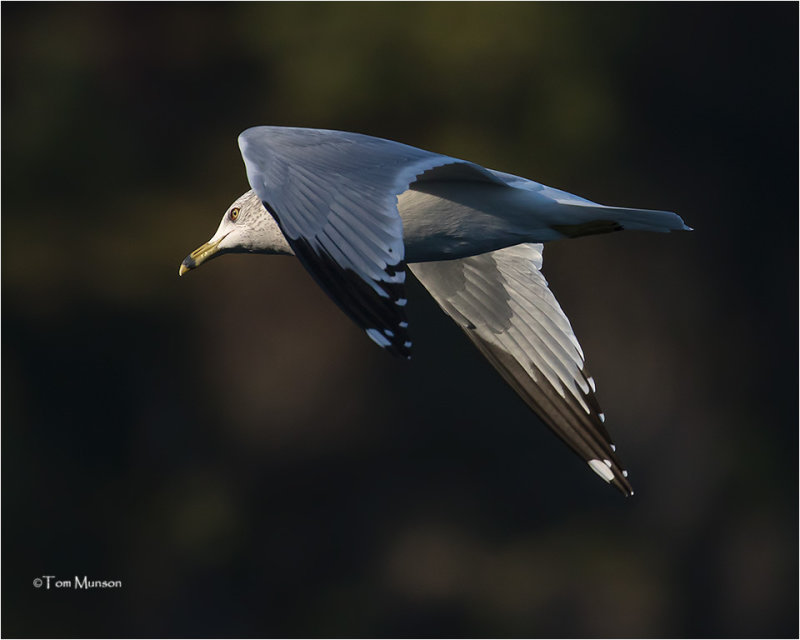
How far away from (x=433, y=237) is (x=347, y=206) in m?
0.42

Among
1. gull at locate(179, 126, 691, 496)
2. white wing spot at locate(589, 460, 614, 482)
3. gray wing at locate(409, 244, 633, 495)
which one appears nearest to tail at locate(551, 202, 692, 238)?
gull at locate(179, 126, 691, 496)

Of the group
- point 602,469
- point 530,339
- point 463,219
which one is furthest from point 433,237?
point 602,469

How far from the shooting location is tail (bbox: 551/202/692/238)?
303 cm

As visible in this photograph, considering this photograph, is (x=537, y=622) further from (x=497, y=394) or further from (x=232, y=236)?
(x=232, y=236)

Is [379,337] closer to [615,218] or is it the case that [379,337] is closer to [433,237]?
[433,237]

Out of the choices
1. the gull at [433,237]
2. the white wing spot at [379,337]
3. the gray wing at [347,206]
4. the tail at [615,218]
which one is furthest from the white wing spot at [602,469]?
the white wing spot at [379,337]

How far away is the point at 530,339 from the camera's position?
3588 millimetres

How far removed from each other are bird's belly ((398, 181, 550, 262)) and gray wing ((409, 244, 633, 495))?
0.48 meters

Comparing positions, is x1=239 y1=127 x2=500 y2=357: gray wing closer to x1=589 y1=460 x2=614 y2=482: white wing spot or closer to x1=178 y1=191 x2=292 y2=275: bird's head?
x1=178 y1=191 x2=292 y2=275: bird's head

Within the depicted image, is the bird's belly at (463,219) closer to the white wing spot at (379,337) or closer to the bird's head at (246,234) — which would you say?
the bird's head at (246,234)

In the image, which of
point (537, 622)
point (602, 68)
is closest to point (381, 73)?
point (602, 68)

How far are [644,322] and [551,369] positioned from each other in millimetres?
6135

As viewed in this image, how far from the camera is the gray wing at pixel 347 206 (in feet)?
8.20

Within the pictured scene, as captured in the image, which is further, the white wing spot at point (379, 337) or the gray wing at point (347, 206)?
the gray wing at point (347, 206)
